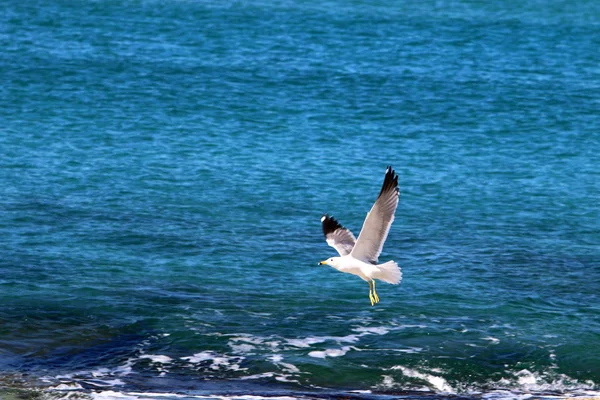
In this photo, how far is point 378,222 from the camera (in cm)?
1897

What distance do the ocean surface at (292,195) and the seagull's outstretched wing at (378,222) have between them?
2336mm

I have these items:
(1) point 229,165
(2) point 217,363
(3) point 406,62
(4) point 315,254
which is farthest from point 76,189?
(3) point 406,62

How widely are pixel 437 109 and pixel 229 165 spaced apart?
9889mm

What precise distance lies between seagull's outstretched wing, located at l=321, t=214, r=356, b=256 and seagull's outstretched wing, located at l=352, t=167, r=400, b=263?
673mm

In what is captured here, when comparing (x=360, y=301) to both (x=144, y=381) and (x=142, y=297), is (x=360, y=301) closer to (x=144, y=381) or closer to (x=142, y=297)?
(x=142, y=297)

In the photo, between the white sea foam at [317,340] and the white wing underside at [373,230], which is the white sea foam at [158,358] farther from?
the white wing underside at [373,230]

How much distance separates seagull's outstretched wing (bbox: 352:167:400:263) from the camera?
18.6 meters

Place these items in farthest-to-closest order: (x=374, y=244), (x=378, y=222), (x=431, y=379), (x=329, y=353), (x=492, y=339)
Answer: (x=492, y=339) → (x=329, y=353) → (x=431, y=379) → (x=374, y=244) → (x=378, y=222)

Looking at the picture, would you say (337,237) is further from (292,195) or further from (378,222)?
(292,195)

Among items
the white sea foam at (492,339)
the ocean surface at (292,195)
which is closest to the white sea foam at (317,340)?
the ocean surface at (292,195)

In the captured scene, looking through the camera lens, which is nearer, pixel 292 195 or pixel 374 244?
pixel 374 244

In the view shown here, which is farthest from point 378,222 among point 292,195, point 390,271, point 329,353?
point 292,195

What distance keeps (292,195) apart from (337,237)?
1215cm

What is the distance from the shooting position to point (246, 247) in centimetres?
2812
